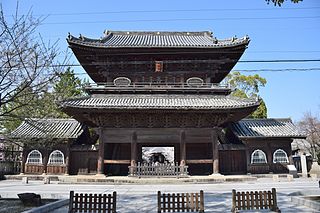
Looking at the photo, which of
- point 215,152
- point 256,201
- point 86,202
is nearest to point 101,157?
point 215,152

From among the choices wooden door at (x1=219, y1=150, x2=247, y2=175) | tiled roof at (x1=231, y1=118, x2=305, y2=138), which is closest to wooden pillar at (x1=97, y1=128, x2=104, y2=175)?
wooden door at (x1=219, y1=150, x2=247, y2=175)

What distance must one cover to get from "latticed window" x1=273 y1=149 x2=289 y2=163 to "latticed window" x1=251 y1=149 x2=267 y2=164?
34.6 inches

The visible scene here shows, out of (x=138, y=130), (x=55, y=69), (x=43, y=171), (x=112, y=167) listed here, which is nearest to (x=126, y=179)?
(x=138, y=130)

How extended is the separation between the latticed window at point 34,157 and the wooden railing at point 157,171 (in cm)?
Answer: 840

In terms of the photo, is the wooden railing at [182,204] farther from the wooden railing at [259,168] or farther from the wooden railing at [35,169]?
the wooden railing at [35,169]

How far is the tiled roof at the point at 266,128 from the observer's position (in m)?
22.7

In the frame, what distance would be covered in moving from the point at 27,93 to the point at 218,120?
1620cm

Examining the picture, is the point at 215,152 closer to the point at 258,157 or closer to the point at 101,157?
the point at 258,157

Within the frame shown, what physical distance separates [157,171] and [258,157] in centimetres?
906

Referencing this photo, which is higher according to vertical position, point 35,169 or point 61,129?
point 61,129

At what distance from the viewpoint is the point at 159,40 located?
2769 cm

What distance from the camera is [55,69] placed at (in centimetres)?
822

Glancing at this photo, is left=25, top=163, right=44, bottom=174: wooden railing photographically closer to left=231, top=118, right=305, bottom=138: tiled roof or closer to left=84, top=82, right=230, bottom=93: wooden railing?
left=84, top=82, right=230, bottom=93: wooden railing

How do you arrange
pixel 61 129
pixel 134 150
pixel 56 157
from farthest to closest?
pixel 61 129
pixel 56 157
pixel 134 150
